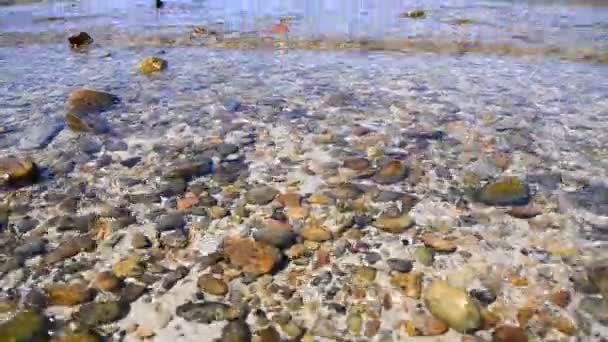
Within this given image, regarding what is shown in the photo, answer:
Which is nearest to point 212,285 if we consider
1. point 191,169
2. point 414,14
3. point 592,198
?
point 191,169

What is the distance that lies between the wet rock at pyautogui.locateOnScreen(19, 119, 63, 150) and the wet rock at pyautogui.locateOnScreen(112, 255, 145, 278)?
2052 mm

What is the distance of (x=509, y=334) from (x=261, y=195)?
1.76 meters

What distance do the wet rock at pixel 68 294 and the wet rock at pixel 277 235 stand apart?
928 mm

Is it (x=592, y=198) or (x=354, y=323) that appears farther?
(x=592, y=198)

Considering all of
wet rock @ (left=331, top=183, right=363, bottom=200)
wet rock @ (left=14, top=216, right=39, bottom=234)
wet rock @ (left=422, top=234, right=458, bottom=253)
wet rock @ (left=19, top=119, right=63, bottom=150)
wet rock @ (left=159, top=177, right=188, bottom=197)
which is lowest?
wet rock @ (left=422, top=234, right=458, bottom=253)

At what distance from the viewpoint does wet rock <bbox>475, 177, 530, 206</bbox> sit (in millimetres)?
3348

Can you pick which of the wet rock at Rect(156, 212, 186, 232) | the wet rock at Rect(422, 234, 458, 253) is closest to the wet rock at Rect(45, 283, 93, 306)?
the wet rock at Rect(156, 212, 186, 232)

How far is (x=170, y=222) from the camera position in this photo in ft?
10.3

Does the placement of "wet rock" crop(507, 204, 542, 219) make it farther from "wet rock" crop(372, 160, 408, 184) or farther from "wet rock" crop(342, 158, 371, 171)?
"wet rock" crop(342, 158, 371, 171)

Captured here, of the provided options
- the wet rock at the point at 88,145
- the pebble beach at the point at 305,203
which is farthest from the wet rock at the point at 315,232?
the wet rock at the point at 88,145

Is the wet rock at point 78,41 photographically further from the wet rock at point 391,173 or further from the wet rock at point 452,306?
the wet rock at point 452,306

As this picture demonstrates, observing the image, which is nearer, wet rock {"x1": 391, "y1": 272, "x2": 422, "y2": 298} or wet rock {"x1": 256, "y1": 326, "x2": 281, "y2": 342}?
wet rock {"x1": 256, "y1": 326, "x2": 281, "y2": 342}

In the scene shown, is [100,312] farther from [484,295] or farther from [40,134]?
[40,134]

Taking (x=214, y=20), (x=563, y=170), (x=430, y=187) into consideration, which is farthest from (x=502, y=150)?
(x=214, y=20)
